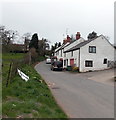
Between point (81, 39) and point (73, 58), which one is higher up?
point (81, 39)

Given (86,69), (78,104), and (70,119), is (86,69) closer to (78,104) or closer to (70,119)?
(78,104)

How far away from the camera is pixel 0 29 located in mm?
73000

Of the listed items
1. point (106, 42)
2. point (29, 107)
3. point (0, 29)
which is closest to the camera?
point (29, 107)

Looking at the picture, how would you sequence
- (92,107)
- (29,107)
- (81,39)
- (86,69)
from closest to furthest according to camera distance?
1. (29,107)
2. (92,107)
3. (86,69)
4. (81,39)

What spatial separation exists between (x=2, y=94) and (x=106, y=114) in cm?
505

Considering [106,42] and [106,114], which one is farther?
[106,42]

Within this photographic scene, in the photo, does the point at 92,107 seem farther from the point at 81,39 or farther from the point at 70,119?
the point at 81,39

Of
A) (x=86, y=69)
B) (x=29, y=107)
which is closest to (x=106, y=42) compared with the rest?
(x=86, y=69)

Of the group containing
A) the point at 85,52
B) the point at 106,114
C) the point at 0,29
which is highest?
the point at 0,29

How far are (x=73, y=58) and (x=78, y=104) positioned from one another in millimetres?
32574

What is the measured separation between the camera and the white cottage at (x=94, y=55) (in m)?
39.2

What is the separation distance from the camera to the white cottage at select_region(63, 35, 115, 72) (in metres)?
39.2

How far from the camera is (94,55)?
4034 cm

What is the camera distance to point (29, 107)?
27.4ft
